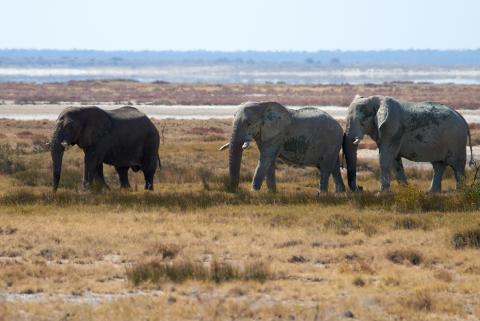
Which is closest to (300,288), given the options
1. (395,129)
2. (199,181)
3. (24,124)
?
(395,129)

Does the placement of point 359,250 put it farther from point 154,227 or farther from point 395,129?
point 395,129

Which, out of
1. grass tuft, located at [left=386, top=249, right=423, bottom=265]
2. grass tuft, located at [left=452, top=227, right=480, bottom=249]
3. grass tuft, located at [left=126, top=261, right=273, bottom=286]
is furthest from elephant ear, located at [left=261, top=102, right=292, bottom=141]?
grass tuft, located at [left=126, top=261, right=273, bottom=286]

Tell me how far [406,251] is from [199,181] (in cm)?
1312

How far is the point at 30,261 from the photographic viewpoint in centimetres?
1750

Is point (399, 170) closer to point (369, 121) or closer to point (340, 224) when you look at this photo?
point (369, 121)

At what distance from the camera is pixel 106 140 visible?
27141 millimetres

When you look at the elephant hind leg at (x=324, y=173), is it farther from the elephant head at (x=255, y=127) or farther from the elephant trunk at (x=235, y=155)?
the elephant trunk at (x=235, y=155)

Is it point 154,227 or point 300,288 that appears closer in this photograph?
point 300,288

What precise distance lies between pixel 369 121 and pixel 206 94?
259 ft

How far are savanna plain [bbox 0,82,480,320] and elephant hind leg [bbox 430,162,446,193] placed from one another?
46 centimetres

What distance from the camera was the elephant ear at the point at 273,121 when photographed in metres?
26.4

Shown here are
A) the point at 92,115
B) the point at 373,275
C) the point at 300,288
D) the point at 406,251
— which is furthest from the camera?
the point at 92,115

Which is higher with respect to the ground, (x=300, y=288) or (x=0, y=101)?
(x=300, y=288)

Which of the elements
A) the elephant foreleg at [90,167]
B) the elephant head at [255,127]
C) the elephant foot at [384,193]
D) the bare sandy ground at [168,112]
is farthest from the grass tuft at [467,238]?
the bare sandy ground at [168,112]
